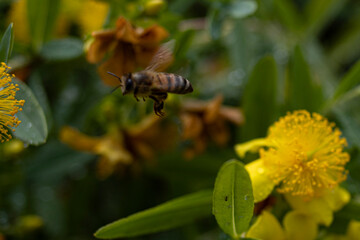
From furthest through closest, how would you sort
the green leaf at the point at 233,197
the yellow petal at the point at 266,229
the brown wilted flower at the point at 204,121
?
the brown wilted flower at the point at 204,121 → the yellow petal at the point at 266,229 → the green leaf at the point at 233,197

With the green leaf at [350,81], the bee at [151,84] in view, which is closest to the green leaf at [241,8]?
the green leaf at [350,81]

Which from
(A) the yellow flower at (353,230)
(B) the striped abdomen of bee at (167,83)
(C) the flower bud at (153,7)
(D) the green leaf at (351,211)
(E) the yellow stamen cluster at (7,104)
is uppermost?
(C) the flower bud at (153,7)

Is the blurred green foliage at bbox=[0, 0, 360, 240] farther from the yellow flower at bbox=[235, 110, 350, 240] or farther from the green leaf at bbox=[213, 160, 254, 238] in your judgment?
the green leaf at bbox=[213, 160, 254, 238]

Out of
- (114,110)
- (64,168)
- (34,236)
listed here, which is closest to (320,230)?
(114,110)

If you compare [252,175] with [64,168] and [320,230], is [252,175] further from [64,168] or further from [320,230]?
[64,168]

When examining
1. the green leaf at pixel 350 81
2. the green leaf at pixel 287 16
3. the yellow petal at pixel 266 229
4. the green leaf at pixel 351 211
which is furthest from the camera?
the green leaf at pixel 287 16

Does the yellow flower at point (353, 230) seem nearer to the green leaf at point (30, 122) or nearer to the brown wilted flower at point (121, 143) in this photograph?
the brown wilted flower at point (121, 143)

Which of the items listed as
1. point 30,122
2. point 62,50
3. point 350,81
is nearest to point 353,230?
point 350,81
